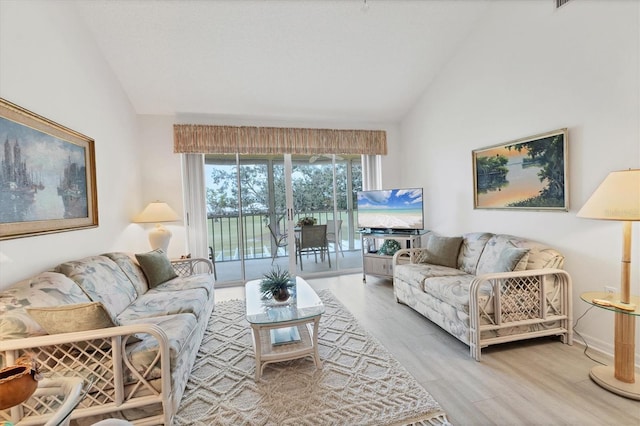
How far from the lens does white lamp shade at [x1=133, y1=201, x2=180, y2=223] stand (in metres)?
3.62

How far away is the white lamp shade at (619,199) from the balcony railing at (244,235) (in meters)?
3.59

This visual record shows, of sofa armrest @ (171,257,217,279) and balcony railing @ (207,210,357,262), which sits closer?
sofa armrest @ (171,257,217,279)

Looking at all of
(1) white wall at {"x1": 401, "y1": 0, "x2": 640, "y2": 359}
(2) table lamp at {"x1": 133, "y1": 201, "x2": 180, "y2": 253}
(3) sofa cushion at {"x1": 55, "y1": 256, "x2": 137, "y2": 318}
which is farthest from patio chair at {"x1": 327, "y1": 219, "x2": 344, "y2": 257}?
(3) sofa cushion at {"x1": 55, "y1": 256, "x2": 137, "y2": 318}

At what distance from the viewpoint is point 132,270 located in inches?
115

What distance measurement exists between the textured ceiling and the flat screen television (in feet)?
4.71

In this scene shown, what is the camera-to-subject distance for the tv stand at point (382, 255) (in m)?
4.23

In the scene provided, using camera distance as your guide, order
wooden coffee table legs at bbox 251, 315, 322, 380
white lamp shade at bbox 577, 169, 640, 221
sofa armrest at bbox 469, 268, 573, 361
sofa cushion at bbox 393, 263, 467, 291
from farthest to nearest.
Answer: sofa cushion at bbox 393, 263, 467, 291 < sofa armrest at bbox 469, 268, 573, 361 < wooden coffee table legs at bbox 251, 315, 322, 380 < white lamp shade at bbox 577, 169, 640, 221

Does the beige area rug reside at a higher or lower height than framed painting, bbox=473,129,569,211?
lower

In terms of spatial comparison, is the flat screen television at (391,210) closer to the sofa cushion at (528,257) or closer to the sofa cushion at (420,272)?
the sofa cushion at (420,272)

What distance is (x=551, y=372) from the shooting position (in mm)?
2088

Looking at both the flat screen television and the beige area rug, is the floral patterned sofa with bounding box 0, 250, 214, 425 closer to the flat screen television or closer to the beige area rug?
the beige area rug

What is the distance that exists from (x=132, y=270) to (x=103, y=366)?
4.95 feet

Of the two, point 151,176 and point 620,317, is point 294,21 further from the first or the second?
point 620,317

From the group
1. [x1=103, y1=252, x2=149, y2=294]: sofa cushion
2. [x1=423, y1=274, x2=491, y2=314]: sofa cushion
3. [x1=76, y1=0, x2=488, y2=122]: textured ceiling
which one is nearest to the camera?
[x1=423, y1=274, x2=491, y2=314]: sofa cushion
